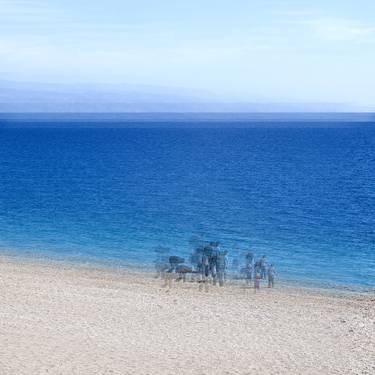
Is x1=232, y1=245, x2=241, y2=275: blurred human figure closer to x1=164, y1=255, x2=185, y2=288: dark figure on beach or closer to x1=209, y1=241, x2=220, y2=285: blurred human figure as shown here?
x1=209, y1=241, x2=220, y2=285: blurred human figure

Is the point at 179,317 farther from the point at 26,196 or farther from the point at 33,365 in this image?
the point at 26,196

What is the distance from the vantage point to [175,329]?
24875 mm

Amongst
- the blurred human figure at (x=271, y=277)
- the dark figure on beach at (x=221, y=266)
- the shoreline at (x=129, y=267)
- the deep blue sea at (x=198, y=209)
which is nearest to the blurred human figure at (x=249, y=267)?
the shoreline at (x=129, y=267)

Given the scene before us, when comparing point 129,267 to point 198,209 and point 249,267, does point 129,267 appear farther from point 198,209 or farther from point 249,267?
Answer: point 198,209

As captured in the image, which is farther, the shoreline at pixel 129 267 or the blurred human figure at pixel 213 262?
the shoreline at pixel 129 267

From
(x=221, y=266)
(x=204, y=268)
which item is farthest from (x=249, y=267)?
(x=204, y=268)

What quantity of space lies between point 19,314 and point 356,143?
14016 centimetres

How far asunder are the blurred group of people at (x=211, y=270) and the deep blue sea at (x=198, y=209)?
164 centimetres

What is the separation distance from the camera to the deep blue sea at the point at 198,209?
42375 mm

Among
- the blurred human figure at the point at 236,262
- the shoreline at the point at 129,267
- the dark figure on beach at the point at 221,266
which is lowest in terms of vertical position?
the shoreline at the point at 129,267

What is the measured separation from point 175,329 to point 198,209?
114 ft

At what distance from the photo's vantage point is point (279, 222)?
5334cm

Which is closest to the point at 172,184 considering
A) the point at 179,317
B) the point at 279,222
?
the point at 279,222

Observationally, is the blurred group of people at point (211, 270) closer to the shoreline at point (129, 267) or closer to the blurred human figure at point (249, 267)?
the blurred human figure at point (249, 267)
